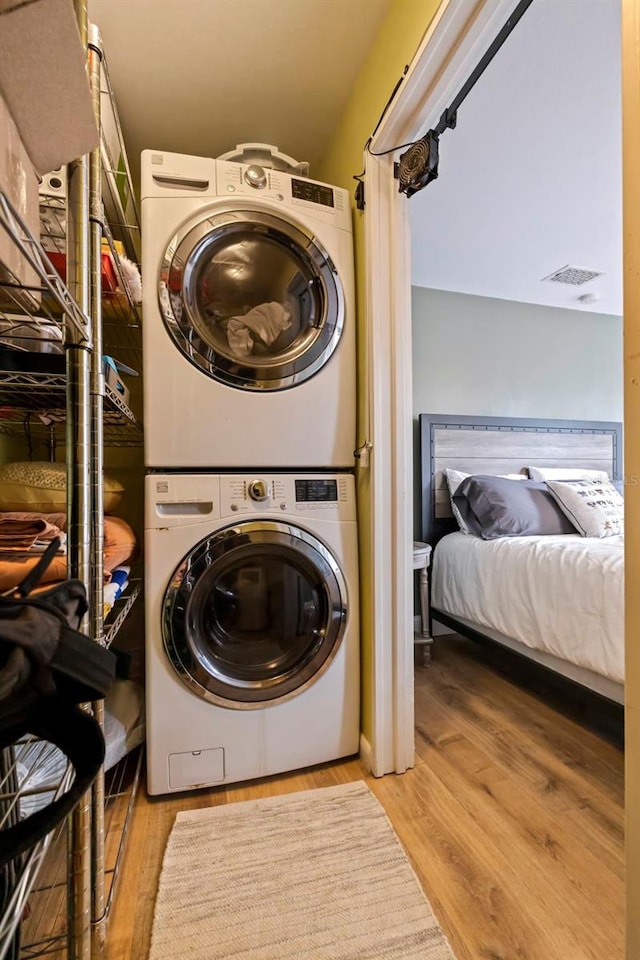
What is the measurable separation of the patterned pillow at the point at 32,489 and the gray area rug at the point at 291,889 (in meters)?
0.93

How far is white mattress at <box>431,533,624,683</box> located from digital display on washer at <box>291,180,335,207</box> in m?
1.64

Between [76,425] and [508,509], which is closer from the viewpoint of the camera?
[76,425]

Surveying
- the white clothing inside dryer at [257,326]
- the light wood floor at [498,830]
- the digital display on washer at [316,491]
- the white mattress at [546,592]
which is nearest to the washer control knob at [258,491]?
the digital display on washer at [316,491]

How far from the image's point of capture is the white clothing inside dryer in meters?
1.35

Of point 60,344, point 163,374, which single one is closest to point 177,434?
point 163,374

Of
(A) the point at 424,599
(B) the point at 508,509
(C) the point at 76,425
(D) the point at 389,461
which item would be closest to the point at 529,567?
(B) the point at 508,509

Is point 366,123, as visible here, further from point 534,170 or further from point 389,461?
point 389,461

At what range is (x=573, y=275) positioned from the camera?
2617 mm

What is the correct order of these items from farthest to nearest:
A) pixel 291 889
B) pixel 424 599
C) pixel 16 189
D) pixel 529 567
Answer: pixel 424 599 → pixel 529 567 → pixel 291 889 → pixel 16 189

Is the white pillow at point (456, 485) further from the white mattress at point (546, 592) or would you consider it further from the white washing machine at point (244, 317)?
the white washing machine at point (244, 317)

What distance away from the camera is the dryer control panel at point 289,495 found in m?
1.29

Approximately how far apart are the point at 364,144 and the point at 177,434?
3.88ft

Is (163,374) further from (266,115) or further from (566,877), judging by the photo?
(566,877)

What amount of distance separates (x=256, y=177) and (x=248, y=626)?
4.79 ft
